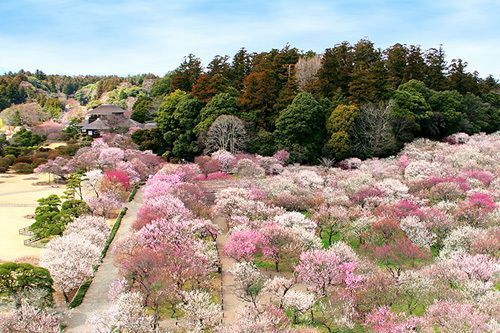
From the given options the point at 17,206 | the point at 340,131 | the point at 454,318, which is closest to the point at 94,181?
the point at 17,206

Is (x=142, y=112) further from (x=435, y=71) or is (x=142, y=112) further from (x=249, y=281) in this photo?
(x=249, y=281)

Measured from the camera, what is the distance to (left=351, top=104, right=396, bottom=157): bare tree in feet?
146

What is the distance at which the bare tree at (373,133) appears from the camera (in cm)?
4453

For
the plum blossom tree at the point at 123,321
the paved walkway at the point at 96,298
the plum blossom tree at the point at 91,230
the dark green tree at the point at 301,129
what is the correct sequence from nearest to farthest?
the plum blossom tree at the point at 123,321 → the paved walkway at the point at 96,298 → the plum blossom tree at the point at 91,230 → the dark green tree at the point at 301,129

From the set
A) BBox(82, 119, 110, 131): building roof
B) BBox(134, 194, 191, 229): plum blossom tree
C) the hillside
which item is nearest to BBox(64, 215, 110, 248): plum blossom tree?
BBox(134, 194, 191, 229): plum blossom tree

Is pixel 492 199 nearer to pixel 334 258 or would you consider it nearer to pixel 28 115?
pixel 334 258

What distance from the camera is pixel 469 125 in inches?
2111

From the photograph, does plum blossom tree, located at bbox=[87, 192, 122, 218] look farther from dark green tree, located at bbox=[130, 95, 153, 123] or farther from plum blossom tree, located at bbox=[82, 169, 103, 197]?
dark green tree, located at bbox=[130, 95, 153, 123]

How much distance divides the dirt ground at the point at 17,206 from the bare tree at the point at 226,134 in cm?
1451

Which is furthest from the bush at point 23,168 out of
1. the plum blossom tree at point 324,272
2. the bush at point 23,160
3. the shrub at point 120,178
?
the plum blossom tree at point 324,272

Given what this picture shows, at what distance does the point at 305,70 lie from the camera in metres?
55.1

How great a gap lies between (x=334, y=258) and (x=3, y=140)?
194ft

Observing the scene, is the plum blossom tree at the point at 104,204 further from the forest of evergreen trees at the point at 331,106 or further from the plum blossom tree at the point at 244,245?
the forest of evergreen trees at the point at 331,106

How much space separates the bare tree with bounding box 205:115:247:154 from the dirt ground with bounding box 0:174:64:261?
14.5m
